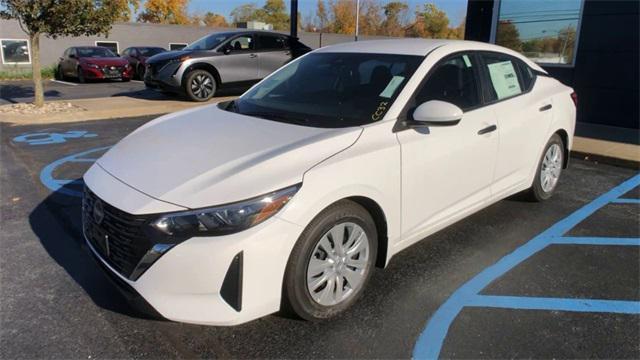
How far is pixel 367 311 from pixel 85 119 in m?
8.36

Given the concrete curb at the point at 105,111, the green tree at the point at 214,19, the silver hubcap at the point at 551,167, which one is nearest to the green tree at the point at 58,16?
the concrete curb at the point at 105,111

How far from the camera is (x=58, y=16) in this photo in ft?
32.3

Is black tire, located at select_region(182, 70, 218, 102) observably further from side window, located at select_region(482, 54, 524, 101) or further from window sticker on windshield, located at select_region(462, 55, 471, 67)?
window sticker on windshield, located at select_region(462, 55, 471, 67)

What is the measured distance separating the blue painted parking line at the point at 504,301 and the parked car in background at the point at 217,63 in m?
9.17

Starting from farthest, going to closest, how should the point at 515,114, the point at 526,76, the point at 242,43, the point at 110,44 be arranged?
the point at 110,44 → the point at 242,43 → the point at 526,76 → the point at 515,114

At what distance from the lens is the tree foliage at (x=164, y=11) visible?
59.2 meters

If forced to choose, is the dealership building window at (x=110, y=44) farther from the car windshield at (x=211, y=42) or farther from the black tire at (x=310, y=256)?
the black tire at (x=310, y=256)

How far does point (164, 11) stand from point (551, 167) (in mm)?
62772

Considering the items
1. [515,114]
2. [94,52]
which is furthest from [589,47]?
[94,52]

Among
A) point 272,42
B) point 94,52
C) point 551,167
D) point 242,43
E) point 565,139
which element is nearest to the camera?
point 551,167

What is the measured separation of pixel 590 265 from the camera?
3.55 metres

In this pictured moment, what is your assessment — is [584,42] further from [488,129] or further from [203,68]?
[203,68]

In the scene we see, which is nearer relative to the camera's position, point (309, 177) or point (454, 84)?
point (309, 177)

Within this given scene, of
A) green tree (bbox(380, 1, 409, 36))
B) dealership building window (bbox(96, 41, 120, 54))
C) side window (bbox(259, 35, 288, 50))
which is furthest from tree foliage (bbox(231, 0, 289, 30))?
side window (bbox(259, 35, 288, 50))
